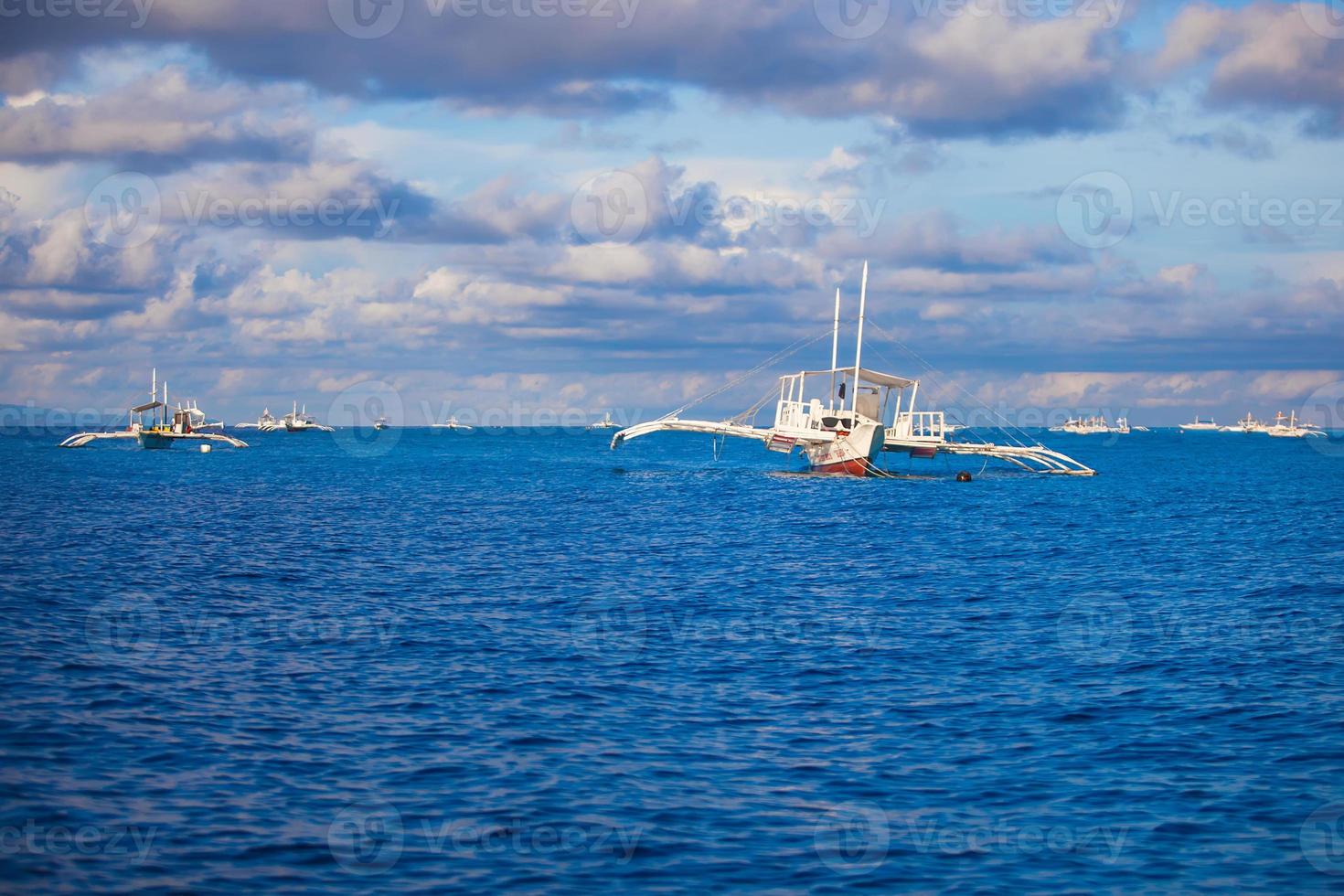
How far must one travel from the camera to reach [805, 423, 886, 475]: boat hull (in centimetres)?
9424

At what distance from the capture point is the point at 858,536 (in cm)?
5688

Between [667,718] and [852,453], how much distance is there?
7559 cm

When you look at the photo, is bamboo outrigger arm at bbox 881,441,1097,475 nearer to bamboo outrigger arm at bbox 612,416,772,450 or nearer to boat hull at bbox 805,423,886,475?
boat hull at bbox 805,423,886,475

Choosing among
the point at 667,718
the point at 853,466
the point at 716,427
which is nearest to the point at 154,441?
the point at 716,427

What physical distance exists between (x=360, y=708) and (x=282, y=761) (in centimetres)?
362

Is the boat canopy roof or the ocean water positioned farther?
the boat canopy roof

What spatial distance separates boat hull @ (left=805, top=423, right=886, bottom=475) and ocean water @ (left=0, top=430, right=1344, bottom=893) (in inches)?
1621

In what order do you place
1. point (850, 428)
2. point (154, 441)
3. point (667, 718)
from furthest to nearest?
point (154, 441) < point (850, 428) < point (667, 718)

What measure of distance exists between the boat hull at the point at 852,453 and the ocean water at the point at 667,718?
4119 centimetres

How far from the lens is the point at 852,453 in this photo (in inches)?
Answer: 3787

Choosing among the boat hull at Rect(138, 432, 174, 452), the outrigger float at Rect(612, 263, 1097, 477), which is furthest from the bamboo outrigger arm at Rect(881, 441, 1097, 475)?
the boat hull at Rect(138, 432, 174, 452)

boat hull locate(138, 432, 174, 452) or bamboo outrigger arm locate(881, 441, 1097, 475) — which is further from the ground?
bamboo outrigger arm locate(881, 441, 1097, 475)

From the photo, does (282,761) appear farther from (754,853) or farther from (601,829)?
(754,853)

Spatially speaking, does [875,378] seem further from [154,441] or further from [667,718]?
[154,441]
